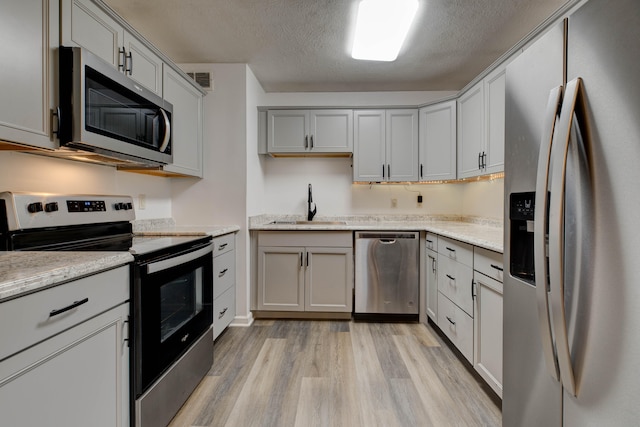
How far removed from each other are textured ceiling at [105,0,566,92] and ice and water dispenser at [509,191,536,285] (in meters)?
1.56

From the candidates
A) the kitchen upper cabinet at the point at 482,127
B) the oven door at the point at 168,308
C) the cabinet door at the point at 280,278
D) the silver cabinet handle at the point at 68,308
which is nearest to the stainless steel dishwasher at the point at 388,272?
the cabinet door at the point at 280,278

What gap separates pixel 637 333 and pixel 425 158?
8.74 ft

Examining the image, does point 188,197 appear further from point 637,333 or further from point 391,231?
point 637,333

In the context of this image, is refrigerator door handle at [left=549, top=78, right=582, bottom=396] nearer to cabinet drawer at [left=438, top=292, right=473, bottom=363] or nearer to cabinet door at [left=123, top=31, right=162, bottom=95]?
cabinet drawer at [left=438, top=292, right=473, bottom=363]

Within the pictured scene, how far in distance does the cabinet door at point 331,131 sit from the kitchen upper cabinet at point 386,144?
83 mm

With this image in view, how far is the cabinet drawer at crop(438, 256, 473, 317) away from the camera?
1964 mm

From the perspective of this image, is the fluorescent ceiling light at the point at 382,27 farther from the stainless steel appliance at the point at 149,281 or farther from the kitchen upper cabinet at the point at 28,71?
the stainless steel appliance at the point at 149,281

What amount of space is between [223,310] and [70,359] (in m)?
1.50

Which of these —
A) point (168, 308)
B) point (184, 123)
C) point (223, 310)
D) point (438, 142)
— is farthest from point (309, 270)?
point (438, 142)

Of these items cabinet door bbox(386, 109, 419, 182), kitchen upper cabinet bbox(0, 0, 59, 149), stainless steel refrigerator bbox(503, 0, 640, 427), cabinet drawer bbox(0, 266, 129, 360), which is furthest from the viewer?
cabinet door bbox(386, 109, 419, 182)

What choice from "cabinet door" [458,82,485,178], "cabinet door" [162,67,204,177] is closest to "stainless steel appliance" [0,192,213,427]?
"cabinet door" [162,67,204,177]

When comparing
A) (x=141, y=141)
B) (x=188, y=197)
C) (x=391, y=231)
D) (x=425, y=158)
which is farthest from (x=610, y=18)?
(x=188, y=197)

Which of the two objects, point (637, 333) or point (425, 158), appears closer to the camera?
point (637, 333)

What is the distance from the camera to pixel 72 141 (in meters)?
1.33
